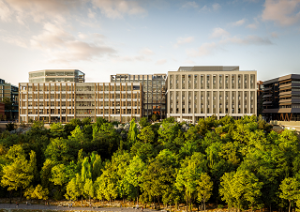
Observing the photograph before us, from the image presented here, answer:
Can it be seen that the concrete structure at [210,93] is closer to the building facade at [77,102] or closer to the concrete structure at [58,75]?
the building facade at [77,102]

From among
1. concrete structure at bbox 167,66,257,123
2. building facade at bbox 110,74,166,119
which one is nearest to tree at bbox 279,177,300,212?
concrete structure at bbox 167,66,257,123

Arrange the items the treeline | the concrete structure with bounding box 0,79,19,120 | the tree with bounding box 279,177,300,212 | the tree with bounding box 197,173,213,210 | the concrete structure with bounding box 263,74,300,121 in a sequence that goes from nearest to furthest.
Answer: the tree with bounding box 279,177,300,212 → the tree with bounding box 197,173,213,210 → the treeline → the concrete structure with bounding box 263,74,300,121 → the concrete structure with bounding box 0,79,19,120

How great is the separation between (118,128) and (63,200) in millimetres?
31899

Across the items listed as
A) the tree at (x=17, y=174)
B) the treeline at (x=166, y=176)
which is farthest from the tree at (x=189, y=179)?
the tree at (x=17, y=174)

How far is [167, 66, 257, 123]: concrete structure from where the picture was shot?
371 ft

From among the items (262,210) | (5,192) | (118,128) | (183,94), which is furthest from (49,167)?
(183,94)

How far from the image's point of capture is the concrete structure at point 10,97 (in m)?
150

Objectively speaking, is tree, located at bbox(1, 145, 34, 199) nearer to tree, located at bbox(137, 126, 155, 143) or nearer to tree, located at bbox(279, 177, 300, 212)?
tree, located at bbox(137, 126, 155, 143)

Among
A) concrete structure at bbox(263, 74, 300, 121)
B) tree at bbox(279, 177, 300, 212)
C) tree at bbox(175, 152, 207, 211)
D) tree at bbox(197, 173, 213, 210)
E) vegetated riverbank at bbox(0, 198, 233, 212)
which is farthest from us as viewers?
concrete structure at bbox(263, 74, 300, 121)

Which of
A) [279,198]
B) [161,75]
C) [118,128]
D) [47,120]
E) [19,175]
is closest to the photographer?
[279,198]

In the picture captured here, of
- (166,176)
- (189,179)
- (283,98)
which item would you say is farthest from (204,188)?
(283,98)

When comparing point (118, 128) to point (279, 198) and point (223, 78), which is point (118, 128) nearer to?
point (279, 198)

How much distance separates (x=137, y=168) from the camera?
45906 mm

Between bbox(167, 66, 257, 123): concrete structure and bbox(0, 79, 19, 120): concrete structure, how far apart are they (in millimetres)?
114391
